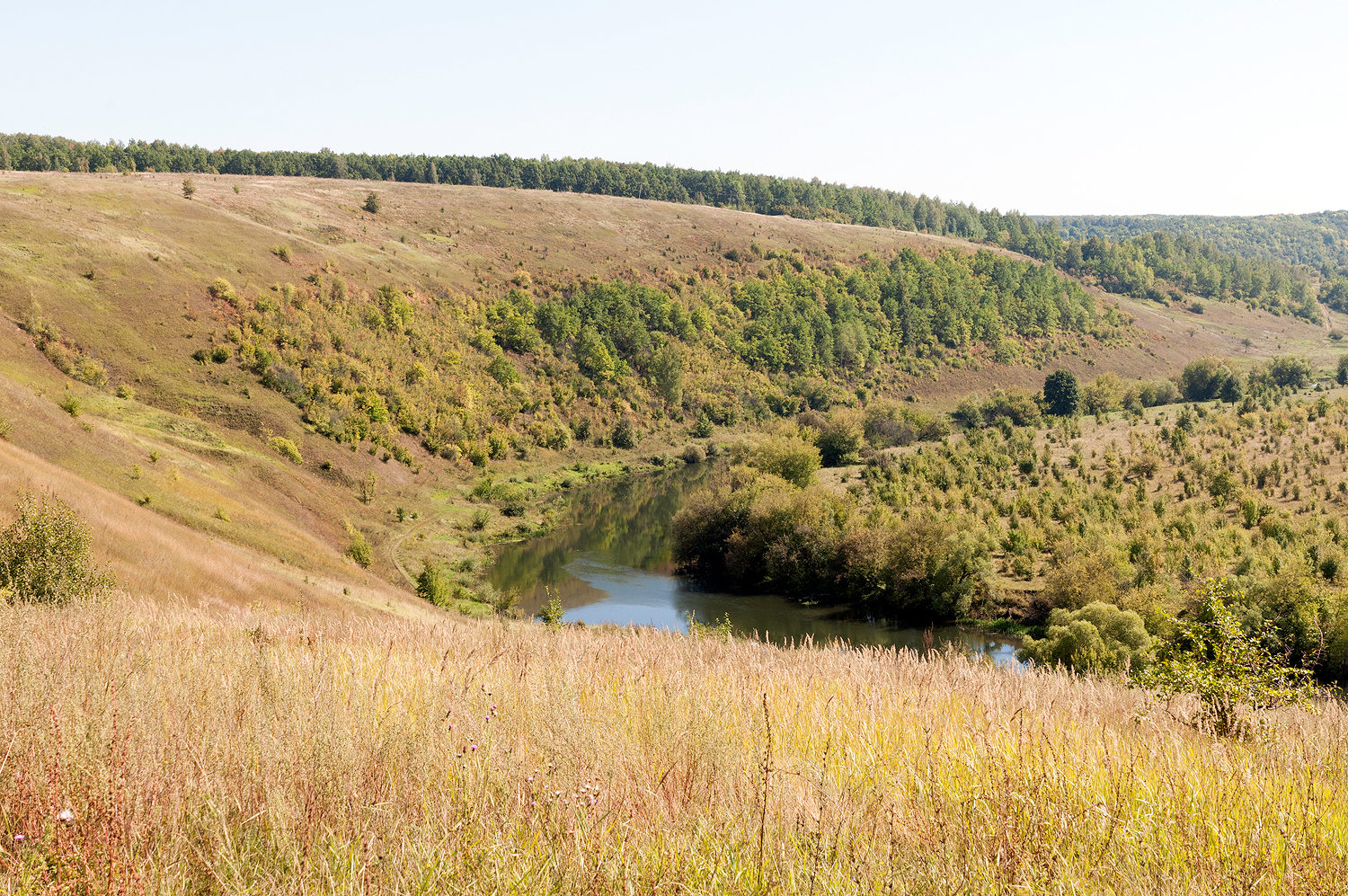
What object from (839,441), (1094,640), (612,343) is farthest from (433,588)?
(612,343)

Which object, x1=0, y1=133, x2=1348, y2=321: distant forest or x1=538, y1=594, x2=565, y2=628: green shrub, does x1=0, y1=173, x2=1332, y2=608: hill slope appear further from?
x1=0, y1=133, x2=1348, y2=321: distant forest

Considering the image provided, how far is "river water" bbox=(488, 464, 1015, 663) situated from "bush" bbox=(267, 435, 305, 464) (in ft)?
40.8

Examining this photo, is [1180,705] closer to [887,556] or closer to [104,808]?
[104,808]

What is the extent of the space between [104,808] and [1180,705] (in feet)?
24.0

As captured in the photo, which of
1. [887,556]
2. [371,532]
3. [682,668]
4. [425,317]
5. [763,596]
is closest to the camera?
[682,668]

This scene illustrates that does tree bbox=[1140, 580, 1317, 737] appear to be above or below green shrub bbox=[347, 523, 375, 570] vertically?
above

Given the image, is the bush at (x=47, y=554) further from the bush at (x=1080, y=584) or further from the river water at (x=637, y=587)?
the bush at (x=1080, y=584)

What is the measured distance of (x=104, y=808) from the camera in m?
3.16

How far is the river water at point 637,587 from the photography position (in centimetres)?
3278

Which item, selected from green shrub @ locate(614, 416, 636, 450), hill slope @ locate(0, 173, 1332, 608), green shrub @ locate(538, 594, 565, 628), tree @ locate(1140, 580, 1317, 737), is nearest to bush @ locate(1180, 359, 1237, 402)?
hill slope @ locate(0, 173, 1332, 608)

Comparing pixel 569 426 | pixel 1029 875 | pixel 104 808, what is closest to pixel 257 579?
pixel 104 808

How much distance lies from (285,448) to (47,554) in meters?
33.8

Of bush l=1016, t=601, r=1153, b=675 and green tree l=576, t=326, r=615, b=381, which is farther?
green tree l=576, t=326, r=615, b=381

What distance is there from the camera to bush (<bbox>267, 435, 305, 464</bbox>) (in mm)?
44031
